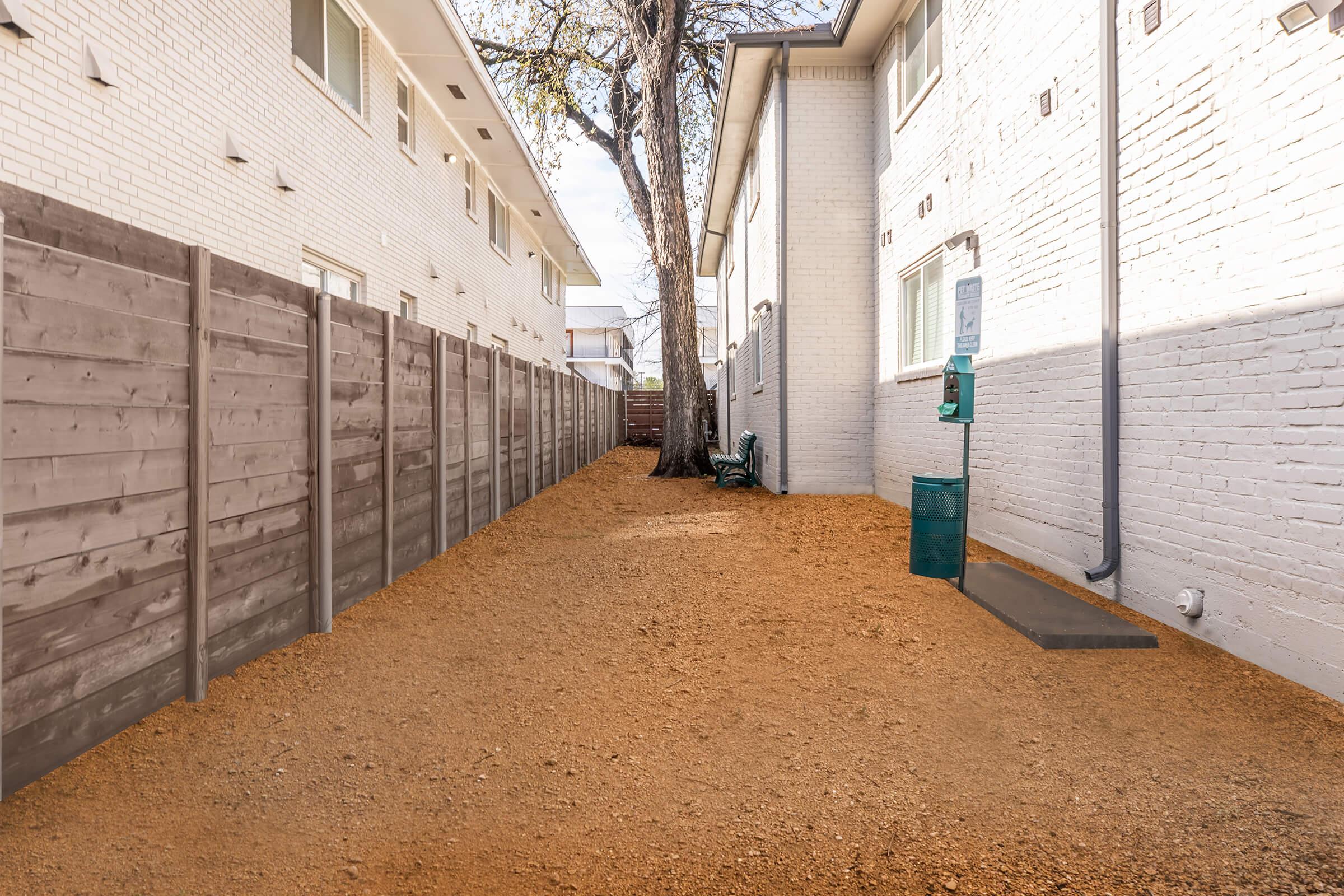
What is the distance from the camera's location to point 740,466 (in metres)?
11.8

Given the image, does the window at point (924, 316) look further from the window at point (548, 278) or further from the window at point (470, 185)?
the window at point (548, 278)

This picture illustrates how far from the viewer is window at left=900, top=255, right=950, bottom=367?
26.8 ft

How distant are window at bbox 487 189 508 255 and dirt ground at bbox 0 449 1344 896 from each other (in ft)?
40.1

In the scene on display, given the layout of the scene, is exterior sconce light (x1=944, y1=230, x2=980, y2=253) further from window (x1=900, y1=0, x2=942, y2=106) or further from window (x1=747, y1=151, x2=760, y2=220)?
window (x1=747, y1=151, x2=760, y2=220)

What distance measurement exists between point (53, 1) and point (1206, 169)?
7.12 m

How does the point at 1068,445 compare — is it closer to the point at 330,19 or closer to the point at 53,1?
the point at 53,1

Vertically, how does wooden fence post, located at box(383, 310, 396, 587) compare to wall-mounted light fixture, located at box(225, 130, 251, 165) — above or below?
below

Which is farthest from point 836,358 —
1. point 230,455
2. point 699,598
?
point 230,455

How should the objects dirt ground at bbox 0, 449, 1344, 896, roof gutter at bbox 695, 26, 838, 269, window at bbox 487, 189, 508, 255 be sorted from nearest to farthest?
dirt ground at bbox 0, 449, 1344, 896 < roof gutter at bbox 695, 26, 838, 269 < window at bbox 487, 189, 508, 255

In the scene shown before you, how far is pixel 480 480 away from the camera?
7684 mm

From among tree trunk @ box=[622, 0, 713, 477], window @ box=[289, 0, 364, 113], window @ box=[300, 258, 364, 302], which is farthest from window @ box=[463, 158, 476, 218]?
window @ box=[300, 258, 364, 302]

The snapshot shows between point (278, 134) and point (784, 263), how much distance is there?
6249 mm

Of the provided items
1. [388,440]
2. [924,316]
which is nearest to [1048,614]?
[388,440]

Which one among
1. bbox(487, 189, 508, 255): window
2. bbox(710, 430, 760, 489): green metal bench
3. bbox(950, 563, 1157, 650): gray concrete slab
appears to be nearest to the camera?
bbox(950, 563, 1157, 650): gray concrete slab
